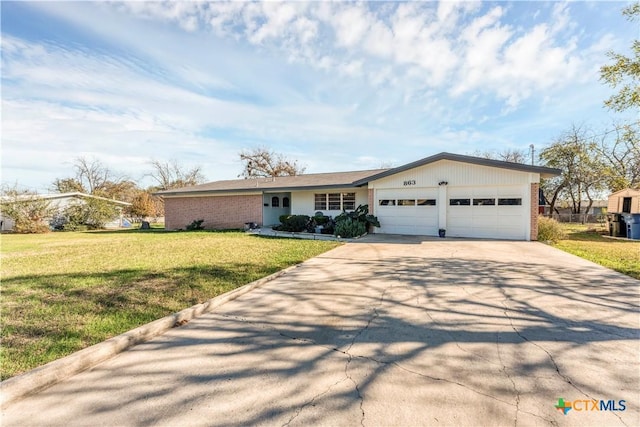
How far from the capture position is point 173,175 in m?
40.4

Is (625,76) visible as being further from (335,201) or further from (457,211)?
(335,201)

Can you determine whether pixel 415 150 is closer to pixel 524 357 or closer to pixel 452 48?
pixel 452 48

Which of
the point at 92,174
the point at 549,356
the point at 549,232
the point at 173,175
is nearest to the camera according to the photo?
the point at 549,356

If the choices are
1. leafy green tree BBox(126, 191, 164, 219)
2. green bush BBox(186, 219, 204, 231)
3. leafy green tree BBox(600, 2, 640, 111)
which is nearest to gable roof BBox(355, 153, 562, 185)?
leafy green tree BBox(600, 2, 640, 111)

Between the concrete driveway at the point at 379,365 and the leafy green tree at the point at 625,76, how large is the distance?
12916 mm

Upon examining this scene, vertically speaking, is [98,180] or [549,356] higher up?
[98,180]

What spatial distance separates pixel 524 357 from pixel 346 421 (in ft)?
6.65

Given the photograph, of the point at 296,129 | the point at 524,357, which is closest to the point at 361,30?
the point at 524,357

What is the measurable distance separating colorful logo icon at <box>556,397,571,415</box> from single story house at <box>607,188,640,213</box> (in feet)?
62.9

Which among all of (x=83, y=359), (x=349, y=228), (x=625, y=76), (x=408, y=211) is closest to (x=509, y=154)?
(x=625, y=76)

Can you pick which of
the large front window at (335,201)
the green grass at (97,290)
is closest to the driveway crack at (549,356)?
the green grass at (97,290)

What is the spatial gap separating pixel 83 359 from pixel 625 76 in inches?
791

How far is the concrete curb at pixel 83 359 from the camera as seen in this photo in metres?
2.28

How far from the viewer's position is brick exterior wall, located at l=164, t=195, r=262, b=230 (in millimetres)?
18272
